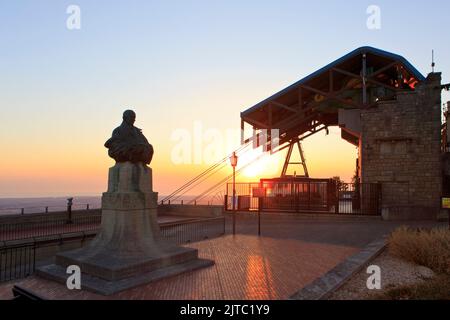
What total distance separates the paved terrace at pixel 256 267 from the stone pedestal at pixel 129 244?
436mm

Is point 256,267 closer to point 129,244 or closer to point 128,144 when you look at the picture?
point 129,244

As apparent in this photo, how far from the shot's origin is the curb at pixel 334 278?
6184 mm

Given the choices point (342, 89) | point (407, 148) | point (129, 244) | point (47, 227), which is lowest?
point (47, 227)

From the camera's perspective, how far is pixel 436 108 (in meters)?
21.1

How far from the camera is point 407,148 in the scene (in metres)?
21.3

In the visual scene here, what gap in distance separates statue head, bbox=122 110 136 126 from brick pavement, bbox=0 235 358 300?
12.9 ft

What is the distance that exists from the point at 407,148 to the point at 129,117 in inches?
723

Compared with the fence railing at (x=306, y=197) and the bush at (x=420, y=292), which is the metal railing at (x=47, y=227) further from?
the bush at (x=420, y=292)

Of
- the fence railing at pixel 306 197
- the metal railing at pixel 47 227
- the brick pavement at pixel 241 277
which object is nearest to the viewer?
the brick pavement at pixel 241 277

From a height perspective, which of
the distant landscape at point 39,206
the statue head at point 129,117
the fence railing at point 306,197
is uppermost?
the statue head at point 129,117

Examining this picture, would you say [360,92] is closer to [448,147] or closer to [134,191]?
[448,147]

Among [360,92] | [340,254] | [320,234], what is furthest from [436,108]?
[340,254]

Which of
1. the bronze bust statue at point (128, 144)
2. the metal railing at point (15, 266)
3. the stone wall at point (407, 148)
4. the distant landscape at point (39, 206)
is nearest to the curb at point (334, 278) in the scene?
the bronze bust statue at point (128, 144)

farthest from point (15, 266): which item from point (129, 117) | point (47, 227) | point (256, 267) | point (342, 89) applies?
point (342, 89)
